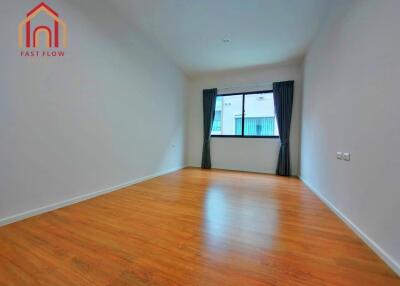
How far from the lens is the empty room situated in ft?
4.59

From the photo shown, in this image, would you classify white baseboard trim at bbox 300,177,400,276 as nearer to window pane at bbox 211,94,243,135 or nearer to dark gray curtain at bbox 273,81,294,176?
dark gray curtain at bbox 273,81,294,176

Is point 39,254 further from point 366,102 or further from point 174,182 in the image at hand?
point 366,102

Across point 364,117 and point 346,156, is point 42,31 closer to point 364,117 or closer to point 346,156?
point 364,117

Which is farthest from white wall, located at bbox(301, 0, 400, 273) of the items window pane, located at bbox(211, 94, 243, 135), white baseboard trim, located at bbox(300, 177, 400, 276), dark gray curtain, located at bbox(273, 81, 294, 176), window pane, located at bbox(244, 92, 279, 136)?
window pane, located at bbox(211, 94, 243, 135)

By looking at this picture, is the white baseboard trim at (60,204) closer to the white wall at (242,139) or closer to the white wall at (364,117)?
the white wall at (242,139)

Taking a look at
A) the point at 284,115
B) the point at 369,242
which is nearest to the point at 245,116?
the point at 284,115

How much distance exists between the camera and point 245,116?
5.33 metres

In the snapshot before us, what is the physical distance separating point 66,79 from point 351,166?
3.57 meters

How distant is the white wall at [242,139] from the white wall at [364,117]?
184 cm

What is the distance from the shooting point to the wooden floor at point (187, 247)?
126cm

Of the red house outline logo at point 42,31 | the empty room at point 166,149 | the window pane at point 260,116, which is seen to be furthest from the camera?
the window pane at point 260,116

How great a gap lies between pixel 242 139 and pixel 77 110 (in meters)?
4.01

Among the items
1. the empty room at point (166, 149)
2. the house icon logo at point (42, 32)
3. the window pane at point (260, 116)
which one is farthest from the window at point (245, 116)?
the house icon logo at point (42, 32)

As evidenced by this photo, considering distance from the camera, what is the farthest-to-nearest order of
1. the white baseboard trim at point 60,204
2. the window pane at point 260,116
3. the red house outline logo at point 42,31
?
the window pane at point 260,116 < the red house outline logo at point 42,31 < the white baseboard trim at point 60,204
